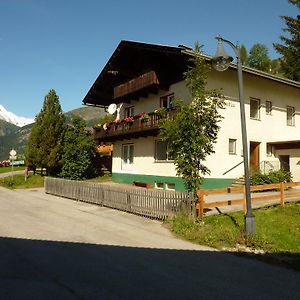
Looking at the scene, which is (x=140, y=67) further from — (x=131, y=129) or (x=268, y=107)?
(x=268, y=107)

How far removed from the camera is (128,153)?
29.4 metres

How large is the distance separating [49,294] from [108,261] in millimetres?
2334

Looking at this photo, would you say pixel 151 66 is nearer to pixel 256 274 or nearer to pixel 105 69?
pixel 105 69

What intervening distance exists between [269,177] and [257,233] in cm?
1118

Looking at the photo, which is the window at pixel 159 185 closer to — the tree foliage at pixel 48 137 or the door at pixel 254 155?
the door at pixel 254 155

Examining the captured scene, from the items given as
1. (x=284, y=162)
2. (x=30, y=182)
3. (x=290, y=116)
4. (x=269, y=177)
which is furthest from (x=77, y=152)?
(x=290, y=116)

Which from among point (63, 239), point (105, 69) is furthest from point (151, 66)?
point (63, 239)

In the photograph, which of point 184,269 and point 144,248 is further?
point 144,248

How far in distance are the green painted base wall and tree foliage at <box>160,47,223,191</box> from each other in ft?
26.1

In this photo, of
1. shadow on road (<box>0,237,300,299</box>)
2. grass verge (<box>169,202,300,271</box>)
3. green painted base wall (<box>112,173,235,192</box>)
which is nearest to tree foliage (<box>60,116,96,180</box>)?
green painted base wall (<box>112,173,235,192</box>)

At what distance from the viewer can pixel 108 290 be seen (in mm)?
6129

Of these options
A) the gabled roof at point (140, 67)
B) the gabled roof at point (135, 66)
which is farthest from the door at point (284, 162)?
the gabled roof at point (135, 66)

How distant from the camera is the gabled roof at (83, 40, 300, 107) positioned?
2220cm

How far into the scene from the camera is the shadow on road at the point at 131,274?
20.0 ft
